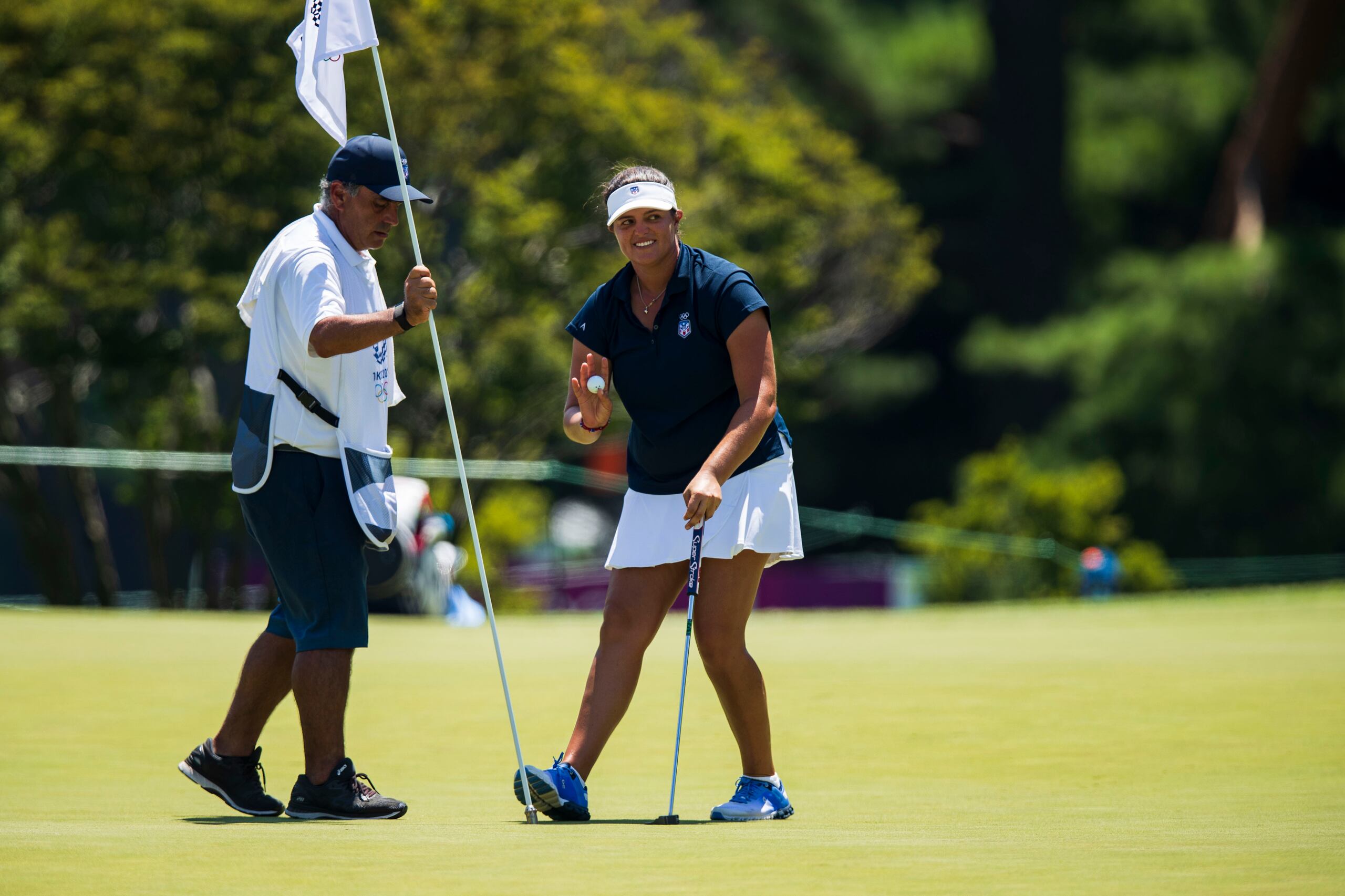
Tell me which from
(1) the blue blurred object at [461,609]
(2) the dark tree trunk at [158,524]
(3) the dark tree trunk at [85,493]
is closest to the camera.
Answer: (1) the blue blurred object at [461,609]

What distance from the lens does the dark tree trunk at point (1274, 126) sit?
Answer: 3284cm

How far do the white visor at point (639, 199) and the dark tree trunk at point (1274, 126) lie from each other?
28.9 meters

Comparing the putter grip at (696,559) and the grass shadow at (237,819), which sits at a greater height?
the putter grip at (696,559)

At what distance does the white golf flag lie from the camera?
6.82 meters

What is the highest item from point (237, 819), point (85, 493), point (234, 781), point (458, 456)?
point (85, 493)

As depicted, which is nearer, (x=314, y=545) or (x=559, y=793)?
(x=559, y=793)

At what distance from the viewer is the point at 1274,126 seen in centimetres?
3397

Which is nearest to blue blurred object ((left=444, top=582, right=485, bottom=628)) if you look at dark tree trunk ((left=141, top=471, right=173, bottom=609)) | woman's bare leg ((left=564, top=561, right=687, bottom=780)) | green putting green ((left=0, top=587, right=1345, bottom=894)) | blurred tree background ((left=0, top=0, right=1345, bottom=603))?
green putting green ((left=0, top=587, right=1345, bottom=894))

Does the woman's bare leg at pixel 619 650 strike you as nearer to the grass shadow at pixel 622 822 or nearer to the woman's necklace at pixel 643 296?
the grass shadow at pixel 622 822

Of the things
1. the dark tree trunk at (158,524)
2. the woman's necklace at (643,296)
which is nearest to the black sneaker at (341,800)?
Answer: the woman's necklace at (643,296)

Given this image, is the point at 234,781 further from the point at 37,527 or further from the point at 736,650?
the point at 37,527

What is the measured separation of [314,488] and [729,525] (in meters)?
1.28

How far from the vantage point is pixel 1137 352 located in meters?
33.1

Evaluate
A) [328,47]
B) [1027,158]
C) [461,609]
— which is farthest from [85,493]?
[1027,158]
